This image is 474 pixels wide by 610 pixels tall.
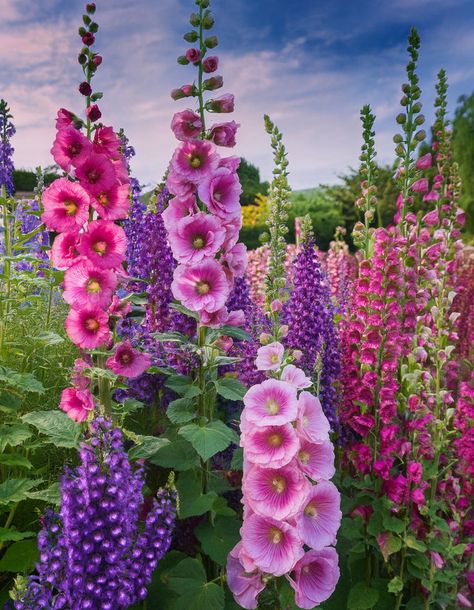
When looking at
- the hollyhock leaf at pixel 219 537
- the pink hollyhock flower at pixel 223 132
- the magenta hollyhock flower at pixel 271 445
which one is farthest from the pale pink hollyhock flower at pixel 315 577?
the pink hollyhock flower at pixel 223 132

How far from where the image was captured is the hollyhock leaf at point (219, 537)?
2510mm

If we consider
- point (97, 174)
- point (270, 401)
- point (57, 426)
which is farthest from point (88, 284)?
point (270, 401)

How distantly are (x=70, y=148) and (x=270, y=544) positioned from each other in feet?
5.08

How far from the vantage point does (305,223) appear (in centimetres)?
392

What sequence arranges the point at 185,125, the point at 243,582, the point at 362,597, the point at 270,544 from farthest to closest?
the point at 362,597 → the point at 185,125 → the point at 243,582 → the point at 270,544

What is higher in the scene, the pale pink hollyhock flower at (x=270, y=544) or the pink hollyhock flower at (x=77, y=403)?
the pink hollyhock flower at (x=77, y=403)

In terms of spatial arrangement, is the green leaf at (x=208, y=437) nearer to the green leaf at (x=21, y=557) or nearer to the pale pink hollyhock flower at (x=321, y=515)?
the pale pink hollyhock flower at (x=321, y=515)

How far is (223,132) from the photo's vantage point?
2590mm

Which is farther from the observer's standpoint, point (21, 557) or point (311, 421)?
point (21, 557)

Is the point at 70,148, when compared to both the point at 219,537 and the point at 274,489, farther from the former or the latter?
the point at 219,537

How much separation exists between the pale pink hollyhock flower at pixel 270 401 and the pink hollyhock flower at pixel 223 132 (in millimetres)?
1094

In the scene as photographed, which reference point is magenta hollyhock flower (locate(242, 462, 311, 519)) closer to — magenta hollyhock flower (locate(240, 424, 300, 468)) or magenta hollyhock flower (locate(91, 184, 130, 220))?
magenta hollyhock flower (locate(240, 424, 300, 468))

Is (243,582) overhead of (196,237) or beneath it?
beneath

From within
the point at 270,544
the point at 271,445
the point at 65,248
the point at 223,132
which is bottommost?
the point at 270,544
